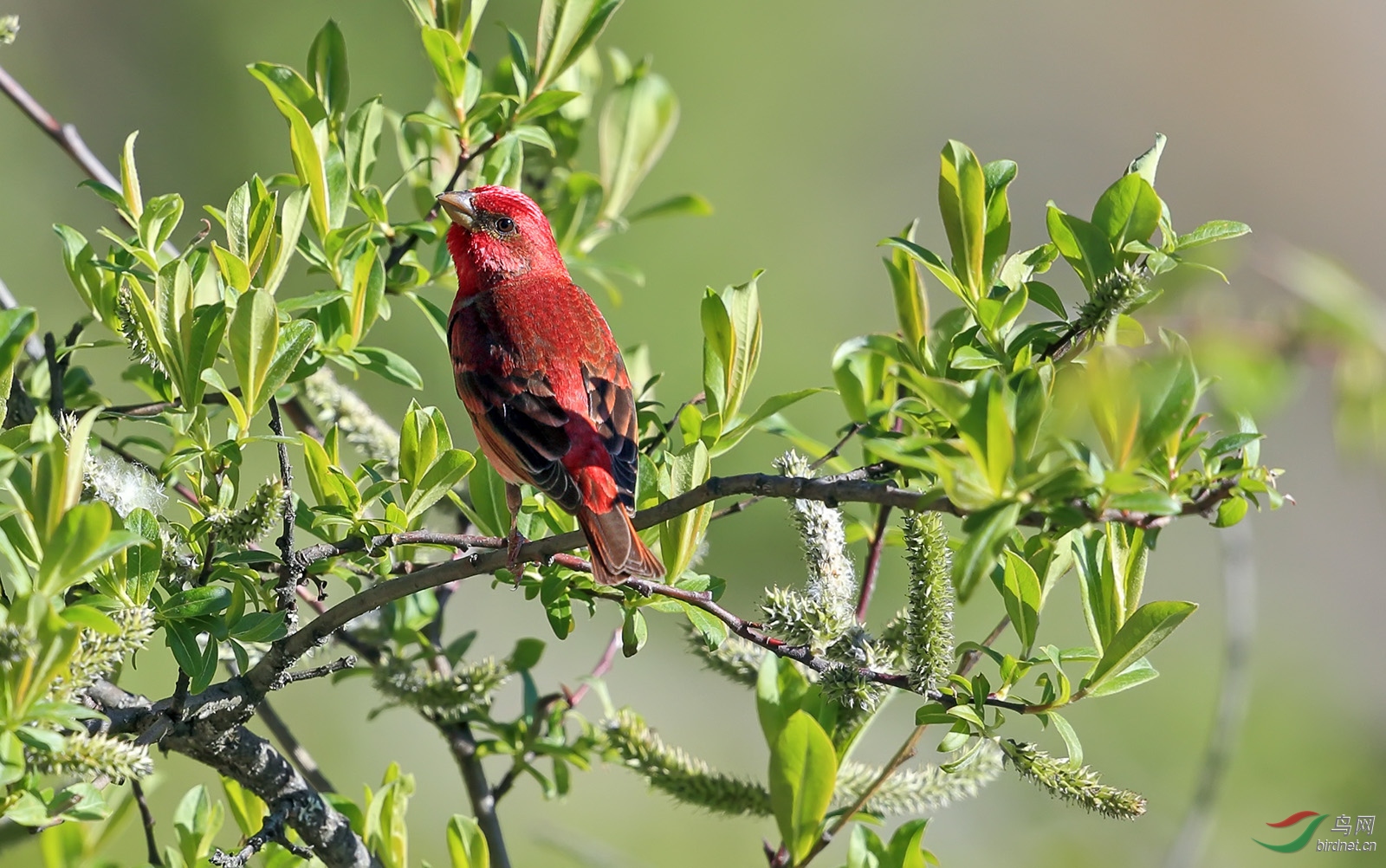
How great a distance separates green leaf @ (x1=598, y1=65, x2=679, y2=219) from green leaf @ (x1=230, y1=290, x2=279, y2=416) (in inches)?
49.9

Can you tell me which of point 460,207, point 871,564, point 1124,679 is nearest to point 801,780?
point 871,564

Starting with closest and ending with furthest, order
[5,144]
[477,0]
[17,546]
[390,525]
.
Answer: [17,546] < [390,525] < [477,0] < [5,144]

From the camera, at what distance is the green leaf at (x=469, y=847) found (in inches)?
86.6

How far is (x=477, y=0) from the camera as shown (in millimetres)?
2447

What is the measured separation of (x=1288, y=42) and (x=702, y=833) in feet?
32.0

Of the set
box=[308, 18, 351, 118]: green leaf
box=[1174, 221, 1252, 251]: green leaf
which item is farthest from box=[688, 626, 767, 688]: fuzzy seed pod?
box=[308, 18, 351, 118]: green leaf

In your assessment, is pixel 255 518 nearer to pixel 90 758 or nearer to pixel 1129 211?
pixel 90 758

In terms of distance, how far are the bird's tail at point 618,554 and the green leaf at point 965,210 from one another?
0.66 metres

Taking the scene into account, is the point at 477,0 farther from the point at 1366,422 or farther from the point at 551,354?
the point at 1366,422

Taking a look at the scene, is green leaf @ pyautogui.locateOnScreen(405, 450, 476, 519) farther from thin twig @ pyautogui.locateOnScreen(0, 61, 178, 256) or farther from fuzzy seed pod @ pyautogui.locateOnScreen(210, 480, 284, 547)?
thin twig @ pyautogui.locateOnScreen(0, 61, 178, 256)

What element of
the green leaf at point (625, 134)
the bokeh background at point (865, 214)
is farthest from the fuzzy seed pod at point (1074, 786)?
the bokeh background at point (865, 214)

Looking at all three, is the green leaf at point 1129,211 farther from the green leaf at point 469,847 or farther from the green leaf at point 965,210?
the green leaf at point 469,847

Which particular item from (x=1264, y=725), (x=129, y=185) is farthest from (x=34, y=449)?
(x=1264, y=725)

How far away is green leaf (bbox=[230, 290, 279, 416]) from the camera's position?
180 centimetres
